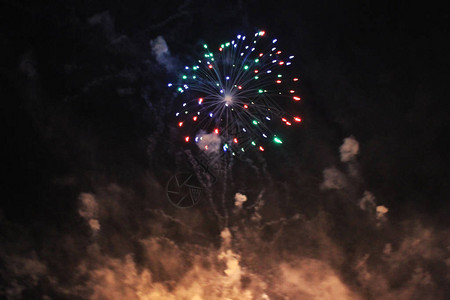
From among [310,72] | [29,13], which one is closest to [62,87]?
[29,13]

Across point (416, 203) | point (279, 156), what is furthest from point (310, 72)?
point (416, 203)

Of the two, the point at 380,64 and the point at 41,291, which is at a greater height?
the point at 380,64

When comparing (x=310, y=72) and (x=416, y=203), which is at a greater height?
Result: (x=310, y=72)

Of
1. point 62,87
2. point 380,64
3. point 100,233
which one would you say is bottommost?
point 100,233

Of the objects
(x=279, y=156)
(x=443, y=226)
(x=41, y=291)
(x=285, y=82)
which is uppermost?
(x=285, y=82)

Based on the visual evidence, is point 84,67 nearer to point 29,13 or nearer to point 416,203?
point 29,13

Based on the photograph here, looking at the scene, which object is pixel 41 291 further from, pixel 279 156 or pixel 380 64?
pixel 380 64
